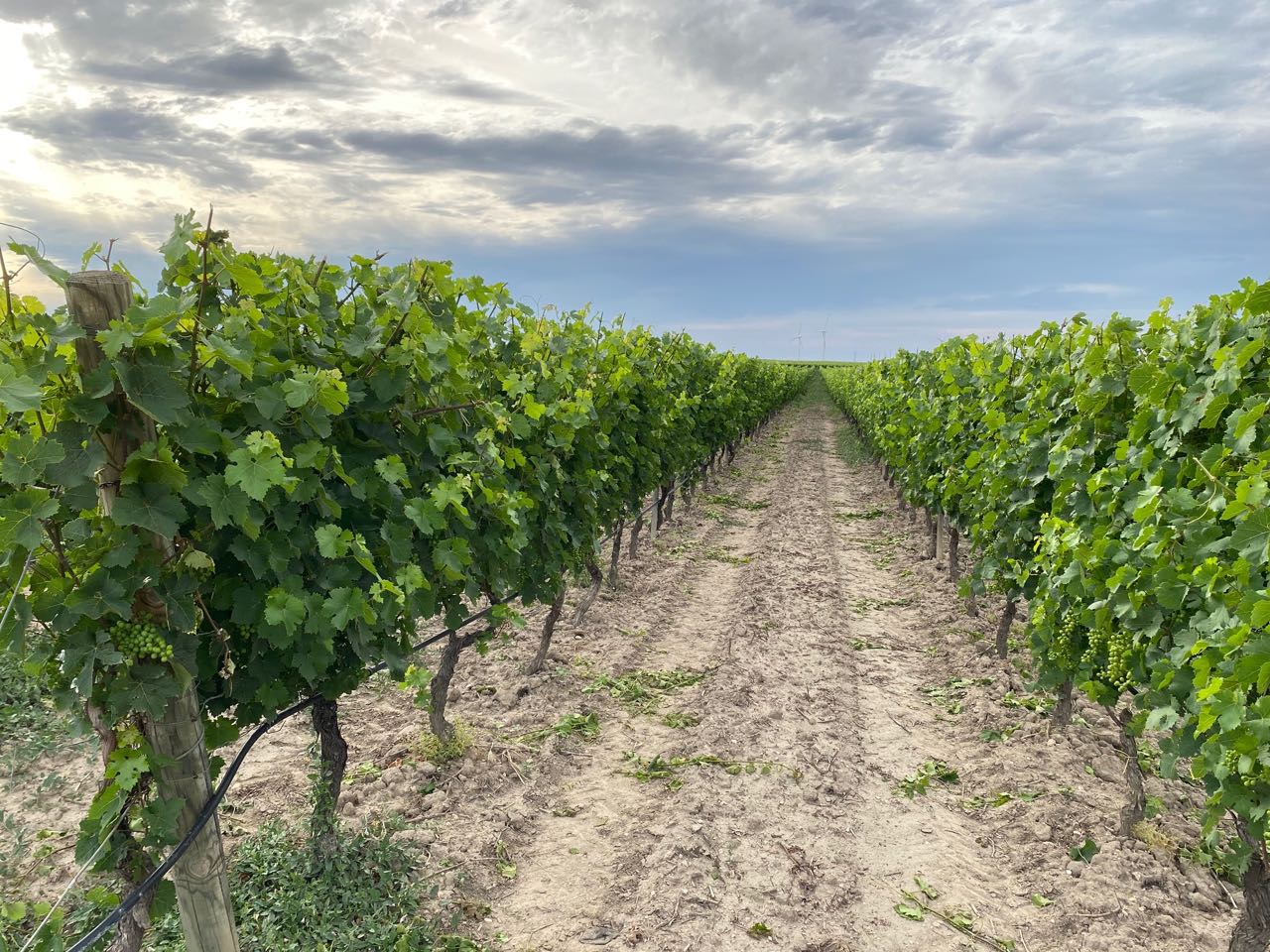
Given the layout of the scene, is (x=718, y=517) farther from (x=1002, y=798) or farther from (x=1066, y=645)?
(x=1066, y=645)

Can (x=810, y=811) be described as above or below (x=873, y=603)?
below

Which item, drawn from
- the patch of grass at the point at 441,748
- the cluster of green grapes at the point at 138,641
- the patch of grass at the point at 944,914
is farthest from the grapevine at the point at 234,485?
the patch of grass at the point at 944,914

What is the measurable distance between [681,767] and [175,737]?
11.8 feet

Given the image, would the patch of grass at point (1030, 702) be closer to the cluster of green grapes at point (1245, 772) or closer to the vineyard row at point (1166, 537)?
the vineyard row at point (1166, 537)

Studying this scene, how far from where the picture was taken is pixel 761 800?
17.0 ft

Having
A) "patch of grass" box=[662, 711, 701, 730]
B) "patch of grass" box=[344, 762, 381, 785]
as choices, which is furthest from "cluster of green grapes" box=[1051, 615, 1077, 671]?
"patch of grass" box=[344, 762, 381, 785]

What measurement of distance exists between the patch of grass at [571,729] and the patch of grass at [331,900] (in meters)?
1.66

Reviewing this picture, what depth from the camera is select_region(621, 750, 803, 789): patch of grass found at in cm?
553

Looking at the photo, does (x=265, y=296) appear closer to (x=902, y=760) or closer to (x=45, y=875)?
(x=45, y=875)

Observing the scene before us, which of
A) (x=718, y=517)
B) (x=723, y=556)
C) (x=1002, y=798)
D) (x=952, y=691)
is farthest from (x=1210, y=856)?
(x=718, y=517)

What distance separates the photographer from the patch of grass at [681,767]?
553 cm

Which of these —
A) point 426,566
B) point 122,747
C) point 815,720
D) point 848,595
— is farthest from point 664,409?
point 122,747

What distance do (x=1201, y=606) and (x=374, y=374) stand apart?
414 cm

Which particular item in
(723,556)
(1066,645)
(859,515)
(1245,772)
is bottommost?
(723,556)
